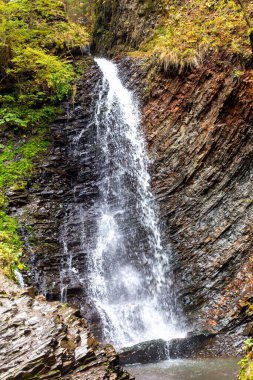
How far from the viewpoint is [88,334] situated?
576 centimetres

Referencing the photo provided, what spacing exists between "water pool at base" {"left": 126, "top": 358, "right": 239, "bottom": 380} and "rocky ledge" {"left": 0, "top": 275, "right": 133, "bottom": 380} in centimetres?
214

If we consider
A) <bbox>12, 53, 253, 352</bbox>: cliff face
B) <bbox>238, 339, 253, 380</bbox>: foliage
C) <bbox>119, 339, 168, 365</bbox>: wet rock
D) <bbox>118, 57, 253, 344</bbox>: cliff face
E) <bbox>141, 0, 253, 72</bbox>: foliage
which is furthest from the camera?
<bbox>141, 0, 253, 72</bbox>: foliage

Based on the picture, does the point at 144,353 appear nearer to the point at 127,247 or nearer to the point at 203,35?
the point at 127,247

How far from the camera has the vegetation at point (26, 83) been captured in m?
13.7

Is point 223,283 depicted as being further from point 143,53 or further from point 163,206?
point 143,53

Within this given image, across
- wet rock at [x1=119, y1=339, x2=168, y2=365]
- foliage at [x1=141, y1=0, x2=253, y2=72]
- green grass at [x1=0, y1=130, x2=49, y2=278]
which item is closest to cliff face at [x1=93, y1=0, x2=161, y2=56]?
foliage at [x1=141, y1=0, x2=253, y2=72]

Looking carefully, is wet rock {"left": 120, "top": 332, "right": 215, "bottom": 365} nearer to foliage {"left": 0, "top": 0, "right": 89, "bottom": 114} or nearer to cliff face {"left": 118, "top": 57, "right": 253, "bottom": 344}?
cliff face {"left": 118, "top": 57, "right": 253, "bottom": 344}

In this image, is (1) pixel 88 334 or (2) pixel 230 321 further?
(2) pixel 230 321

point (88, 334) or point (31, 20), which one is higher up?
point (31, 20)

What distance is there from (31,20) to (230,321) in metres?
A: 14.0

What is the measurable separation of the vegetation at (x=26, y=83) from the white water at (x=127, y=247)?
2281 millimetres

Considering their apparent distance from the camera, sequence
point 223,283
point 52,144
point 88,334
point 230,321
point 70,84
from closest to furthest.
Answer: point 88,334
point 230,321
point 223,283
point 52,144
point 70,84

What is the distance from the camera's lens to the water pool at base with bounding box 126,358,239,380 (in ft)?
23.2

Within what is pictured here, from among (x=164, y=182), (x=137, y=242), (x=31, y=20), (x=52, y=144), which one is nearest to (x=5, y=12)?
(x=31, y=20)
